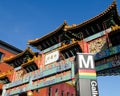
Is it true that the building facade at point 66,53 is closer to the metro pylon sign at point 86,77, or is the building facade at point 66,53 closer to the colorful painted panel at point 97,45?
the colorful painted panel at point 97,45

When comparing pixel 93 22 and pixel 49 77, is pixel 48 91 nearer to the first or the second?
pixel 49 77

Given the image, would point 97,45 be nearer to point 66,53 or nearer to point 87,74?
point 66,53

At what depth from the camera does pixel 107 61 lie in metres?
12.6

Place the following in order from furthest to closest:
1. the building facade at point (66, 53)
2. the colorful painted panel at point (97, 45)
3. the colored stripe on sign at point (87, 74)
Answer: the colorful painted panel at point (97, 45), the building facade at point (66, 53), the colored stripe on sign at point (87, 74)

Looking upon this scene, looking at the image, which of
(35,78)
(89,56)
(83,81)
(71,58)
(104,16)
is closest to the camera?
(83,81)

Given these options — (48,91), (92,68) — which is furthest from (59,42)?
(48,91)

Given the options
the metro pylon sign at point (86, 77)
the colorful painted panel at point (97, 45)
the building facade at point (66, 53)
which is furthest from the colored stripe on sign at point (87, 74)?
the colorful painted panel at point (97, 45)

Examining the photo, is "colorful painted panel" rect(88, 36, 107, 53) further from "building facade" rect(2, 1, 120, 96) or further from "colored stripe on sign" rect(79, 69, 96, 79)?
"colored stripe on sign" rect(79, 69, 96, 79)

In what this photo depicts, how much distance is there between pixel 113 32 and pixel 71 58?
4196 millimetres

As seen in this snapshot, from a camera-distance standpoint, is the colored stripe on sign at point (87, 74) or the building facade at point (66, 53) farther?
the building facade at point (66, 53)

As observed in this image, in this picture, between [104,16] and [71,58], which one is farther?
[71,58]

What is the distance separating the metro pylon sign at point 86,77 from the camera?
33.3ft

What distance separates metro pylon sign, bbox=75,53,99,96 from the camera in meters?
10.1

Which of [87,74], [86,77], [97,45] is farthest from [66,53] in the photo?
[86,77]
